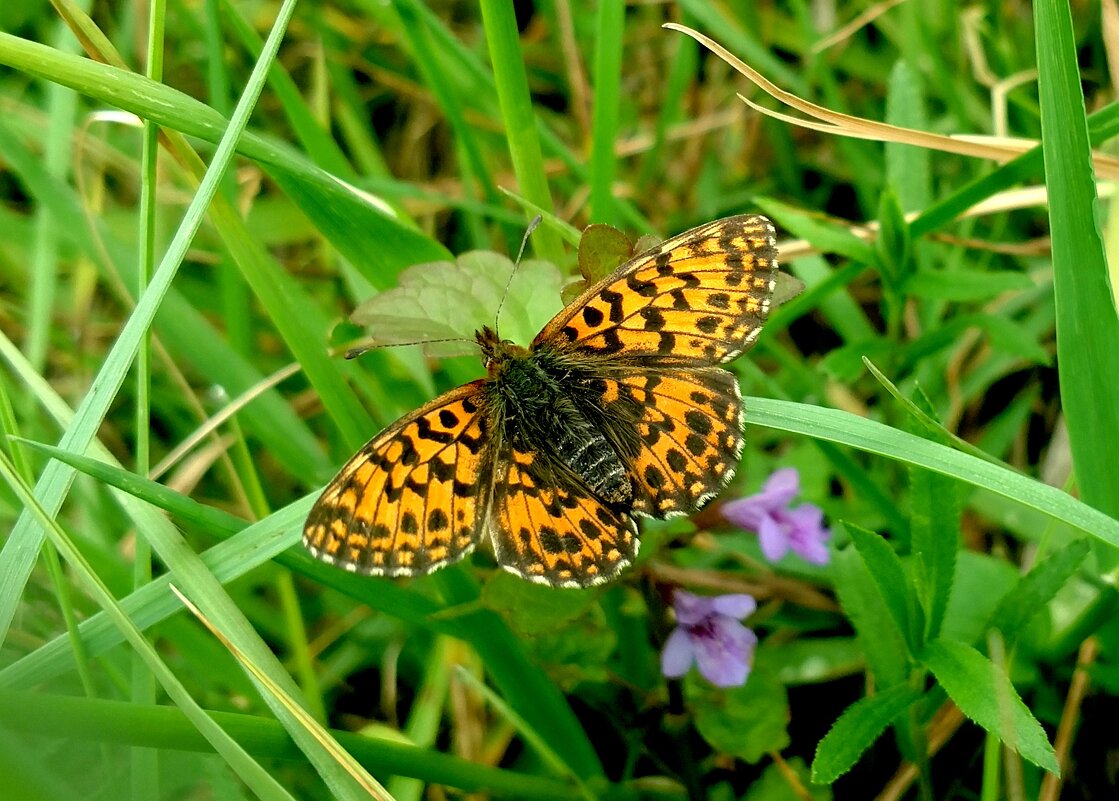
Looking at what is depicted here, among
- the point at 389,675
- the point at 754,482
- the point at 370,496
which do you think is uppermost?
the point at 370,496

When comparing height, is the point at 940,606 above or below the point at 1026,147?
below

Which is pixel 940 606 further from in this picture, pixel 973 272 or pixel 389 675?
pixel 389 675

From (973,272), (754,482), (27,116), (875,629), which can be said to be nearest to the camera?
(875,629)

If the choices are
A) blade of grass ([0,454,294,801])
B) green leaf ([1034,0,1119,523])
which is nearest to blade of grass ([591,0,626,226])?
green leaf ([1034,0,1119,523])

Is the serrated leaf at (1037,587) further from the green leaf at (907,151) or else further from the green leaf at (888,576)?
the green leaf at (907,151)

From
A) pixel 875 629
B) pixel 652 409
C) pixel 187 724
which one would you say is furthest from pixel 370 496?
pixel 875 629

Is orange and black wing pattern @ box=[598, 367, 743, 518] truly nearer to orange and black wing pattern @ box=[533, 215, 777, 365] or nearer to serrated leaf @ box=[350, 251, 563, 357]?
orange and black wing pattern @ box=[533, 215, 777, 365]
